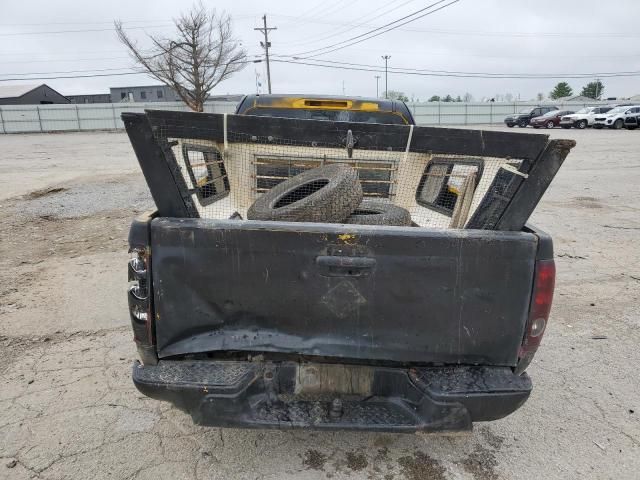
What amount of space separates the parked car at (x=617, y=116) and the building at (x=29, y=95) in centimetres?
5819

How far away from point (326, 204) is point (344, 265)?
538 mm

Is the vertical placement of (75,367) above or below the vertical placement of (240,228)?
below

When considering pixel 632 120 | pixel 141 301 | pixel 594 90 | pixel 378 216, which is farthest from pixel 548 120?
pixel 594 90

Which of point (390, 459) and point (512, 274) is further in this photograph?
point (390, 459)

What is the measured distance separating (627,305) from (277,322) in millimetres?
4183

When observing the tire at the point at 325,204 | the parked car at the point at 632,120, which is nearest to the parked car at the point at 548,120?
the parked car at the point at 632,120

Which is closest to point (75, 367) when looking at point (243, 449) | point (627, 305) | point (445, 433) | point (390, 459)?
point (243, 449)

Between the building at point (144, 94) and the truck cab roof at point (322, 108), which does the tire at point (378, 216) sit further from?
the building at point (144, 94)

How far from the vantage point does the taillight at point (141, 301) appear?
7.36 ft

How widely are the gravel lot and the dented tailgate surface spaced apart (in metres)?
0.74

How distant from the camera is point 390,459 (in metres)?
2.71

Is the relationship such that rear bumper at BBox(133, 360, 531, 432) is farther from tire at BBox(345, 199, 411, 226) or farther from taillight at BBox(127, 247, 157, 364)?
tire at BBox(345, 199, 411, 226)

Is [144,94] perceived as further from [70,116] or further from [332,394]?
[332,394]

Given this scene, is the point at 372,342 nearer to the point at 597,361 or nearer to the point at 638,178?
the point at 597,361
